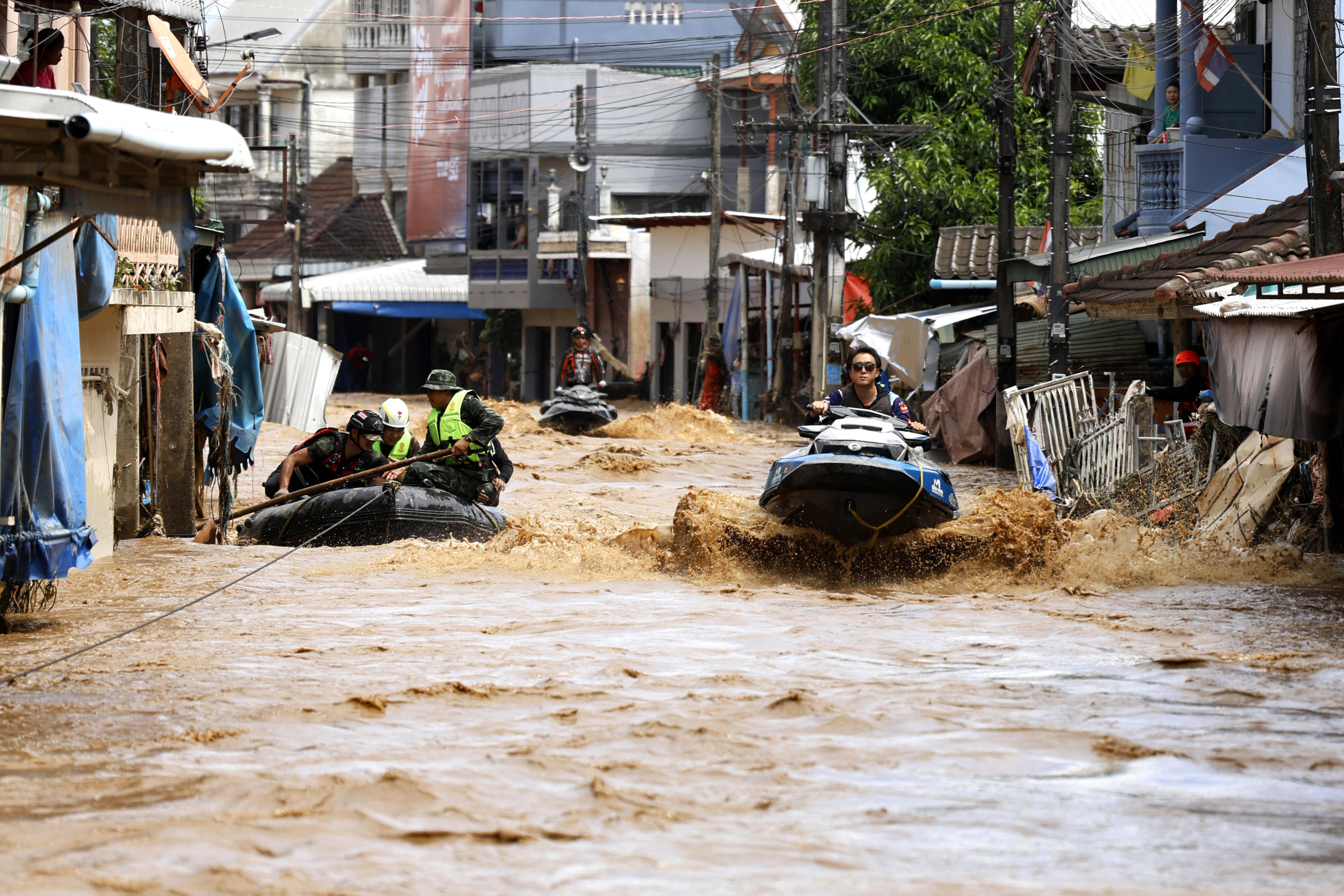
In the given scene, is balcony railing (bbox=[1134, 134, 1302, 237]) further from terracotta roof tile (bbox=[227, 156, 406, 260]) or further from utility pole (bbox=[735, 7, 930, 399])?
terracotta roof tile (bbox=[227, 156, 406, 260])

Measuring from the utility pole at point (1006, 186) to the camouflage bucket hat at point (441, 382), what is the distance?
30.5ft

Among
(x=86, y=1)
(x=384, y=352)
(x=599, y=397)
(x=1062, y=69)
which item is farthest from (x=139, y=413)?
(x=384, y=352)

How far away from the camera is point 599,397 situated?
29.2 m

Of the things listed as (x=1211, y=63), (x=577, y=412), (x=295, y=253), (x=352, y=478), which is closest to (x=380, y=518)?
(x=352, y=478)

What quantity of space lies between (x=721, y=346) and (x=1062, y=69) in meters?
17.4

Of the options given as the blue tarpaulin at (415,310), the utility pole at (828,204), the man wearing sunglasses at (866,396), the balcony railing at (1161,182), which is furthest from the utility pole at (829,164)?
the blue tarpaulin at (415,310)

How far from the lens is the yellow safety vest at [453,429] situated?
13.7 m

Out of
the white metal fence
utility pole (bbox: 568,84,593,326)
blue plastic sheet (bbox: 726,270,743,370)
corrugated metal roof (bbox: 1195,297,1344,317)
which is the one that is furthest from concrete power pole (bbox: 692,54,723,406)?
corrugated metal roof (bbox: 1195,297,1344,317)

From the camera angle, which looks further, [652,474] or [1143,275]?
[652,474]

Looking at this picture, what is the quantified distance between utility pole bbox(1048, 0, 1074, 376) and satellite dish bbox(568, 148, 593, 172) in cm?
2232

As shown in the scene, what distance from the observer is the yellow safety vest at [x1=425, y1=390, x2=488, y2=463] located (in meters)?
13.7

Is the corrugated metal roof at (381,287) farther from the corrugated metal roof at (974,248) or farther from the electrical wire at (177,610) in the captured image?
the electrical wire at (177,610)

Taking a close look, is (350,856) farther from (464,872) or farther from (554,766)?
(554,766)

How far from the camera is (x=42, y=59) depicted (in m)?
10.6
